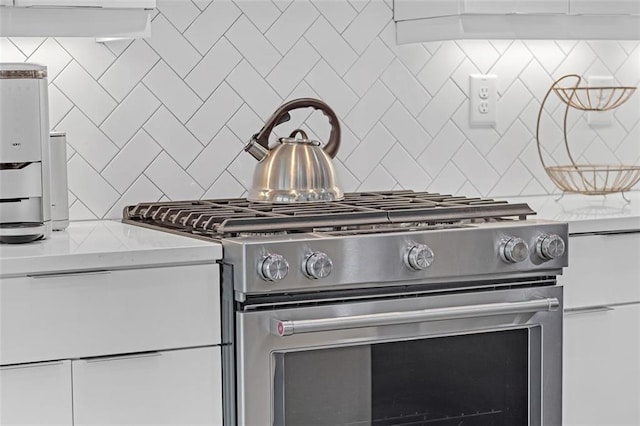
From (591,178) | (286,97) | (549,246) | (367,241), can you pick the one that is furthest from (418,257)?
(591,178)

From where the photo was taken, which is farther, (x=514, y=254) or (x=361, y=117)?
(x=361, y=117)

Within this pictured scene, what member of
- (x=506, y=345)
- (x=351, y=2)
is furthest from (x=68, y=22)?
(x=506, y=345)

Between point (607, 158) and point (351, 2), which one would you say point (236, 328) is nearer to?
point (351, 2)

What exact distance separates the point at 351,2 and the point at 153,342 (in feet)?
3.90

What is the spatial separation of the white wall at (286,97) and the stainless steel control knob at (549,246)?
27.4 inches

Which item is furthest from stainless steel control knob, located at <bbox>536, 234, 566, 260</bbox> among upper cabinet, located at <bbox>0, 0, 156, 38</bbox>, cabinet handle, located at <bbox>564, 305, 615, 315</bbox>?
upper cabinet, located at <bbox>0, 0, 156, 38</bbox>

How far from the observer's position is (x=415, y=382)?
2.11 m

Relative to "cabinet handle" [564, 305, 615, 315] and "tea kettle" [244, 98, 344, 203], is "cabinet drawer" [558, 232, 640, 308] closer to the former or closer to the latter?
"cabinet handle" [564, 305, 615, 315]

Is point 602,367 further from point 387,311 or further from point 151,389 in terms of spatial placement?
point 151,389

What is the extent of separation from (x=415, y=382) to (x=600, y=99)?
1.32m

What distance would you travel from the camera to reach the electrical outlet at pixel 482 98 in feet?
9.45

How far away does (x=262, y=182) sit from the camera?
2377 mm

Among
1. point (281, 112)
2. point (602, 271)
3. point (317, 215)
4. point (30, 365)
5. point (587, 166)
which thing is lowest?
point (30, 365)

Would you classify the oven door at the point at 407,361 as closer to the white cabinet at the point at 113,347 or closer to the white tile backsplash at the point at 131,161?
the white cabinet at the point at 113,347
